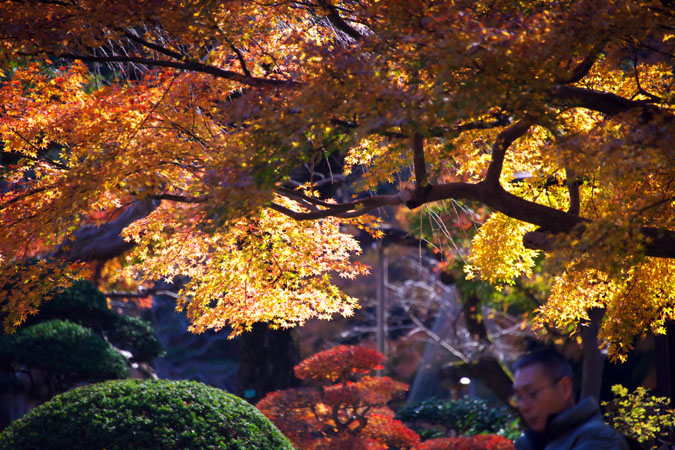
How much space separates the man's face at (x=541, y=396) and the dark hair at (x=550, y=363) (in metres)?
0.01

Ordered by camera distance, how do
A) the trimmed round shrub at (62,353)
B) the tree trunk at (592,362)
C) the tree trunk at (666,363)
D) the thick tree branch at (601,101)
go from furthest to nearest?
the tree trunk at (592,362), the trimmed round shrub at (62,353), the tree trunk at (666,363), the thick tree branch at (601,101)

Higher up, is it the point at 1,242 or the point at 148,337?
the point at 148,337

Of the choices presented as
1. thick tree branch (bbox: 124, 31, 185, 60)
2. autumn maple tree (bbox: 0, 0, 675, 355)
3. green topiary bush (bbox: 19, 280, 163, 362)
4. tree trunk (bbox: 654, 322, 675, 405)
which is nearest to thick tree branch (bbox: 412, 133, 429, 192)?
autumn maple tree (bbox: 0, 0, 675, 355)

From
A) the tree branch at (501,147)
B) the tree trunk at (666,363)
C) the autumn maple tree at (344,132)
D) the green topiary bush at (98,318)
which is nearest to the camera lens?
the autumn maple tree at (344,132)

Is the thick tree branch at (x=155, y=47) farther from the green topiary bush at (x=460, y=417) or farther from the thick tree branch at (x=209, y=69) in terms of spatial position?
the green topiary bush at (x=460, y=417)

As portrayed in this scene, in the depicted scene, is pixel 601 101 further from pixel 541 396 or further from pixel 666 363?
pixel 666 363

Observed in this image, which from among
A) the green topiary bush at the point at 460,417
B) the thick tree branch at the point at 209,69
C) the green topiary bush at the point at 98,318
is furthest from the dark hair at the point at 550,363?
the green topiary bush at the point at 98,318

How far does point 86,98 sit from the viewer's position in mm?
6398

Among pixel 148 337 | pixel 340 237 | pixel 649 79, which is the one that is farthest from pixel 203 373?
pixel 649 79

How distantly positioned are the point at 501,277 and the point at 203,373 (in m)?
15.8

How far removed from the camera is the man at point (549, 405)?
7.61 ft

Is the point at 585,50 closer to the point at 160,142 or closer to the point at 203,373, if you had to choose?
the point at 160,142

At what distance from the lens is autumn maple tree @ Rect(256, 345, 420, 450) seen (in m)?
8.24

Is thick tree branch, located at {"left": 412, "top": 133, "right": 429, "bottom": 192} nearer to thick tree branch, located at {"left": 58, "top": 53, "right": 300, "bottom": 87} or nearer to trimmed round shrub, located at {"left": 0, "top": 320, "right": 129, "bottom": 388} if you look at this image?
thick tree branch, located at {"left": 58, "top": 53, "right": 300, "bottom": 87}
